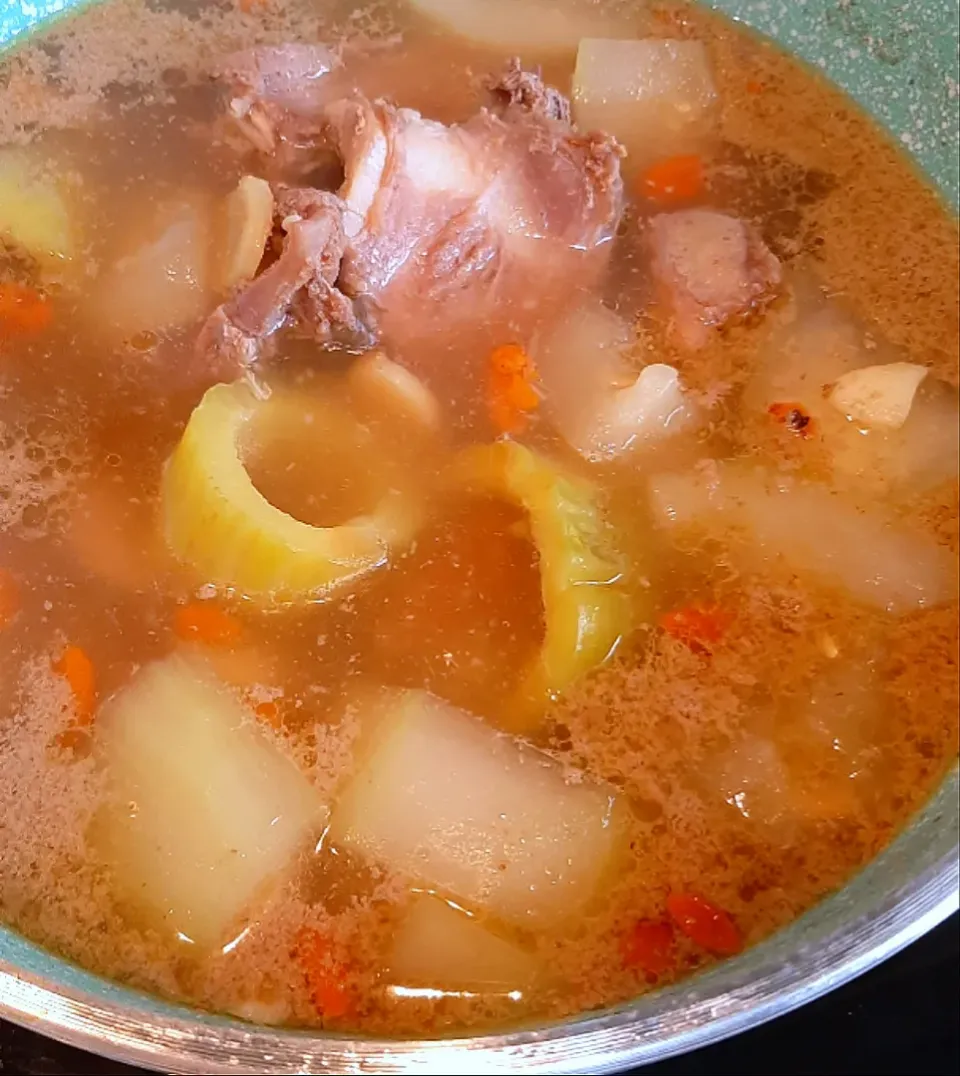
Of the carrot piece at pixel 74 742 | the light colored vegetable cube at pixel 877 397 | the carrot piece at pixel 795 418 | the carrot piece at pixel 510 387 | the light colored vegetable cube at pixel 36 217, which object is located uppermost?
the light colored vegetable cube at pixel 877 397

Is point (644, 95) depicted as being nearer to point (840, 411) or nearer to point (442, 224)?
point (442, 224)

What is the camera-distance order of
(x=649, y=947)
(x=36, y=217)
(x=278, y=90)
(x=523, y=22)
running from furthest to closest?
1. (x=523, y=22)
2. (x=278, y=90)
3. (x=36, y=217)
4. (x=649, y=947)

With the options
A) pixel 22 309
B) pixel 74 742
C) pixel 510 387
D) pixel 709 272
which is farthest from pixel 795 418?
pixel 22 309

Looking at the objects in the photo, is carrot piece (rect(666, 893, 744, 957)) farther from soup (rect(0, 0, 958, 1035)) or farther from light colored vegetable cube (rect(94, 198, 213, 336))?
light colored vegetable cube (rect(94, 198, 213, 336))

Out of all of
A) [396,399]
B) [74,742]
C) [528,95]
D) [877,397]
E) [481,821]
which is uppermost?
[528,95]

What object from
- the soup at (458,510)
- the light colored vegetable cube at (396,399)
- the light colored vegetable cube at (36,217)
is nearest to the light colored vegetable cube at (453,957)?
the soup at (458,510)

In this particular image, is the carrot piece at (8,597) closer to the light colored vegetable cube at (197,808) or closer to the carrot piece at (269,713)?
the light colored vegetable cube at (197,808)
